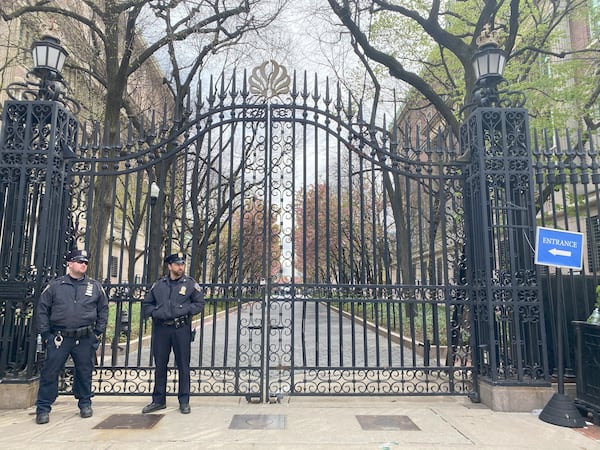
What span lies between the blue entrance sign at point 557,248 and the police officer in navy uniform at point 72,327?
5866 millimetres

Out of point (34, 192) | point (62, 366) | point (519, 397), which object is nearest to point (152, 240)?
point (34, 192)

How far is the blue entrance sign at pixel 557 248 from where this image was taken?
232 inches

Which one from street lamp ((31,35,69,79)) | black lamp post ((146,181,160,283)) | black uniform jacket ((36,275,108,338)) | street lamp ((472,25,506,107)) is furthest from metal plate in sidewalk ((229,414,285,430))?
street lamp ((31,35,69,79))

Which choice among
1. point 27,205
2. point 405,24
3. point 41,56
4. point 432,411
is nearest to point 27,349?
point 27,205

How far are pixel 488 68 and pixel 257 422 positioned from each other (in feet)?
20.4

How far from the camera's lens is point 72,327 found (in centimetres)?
557

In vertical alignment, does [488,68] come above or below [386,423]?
above

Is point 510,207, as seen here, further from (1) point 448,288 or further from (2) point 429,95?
(2) point 429,95

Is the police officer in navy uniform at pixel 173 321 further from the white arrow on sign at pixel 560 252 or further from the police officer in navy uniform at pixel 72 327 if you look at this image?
the white arrow on sign at pixel 560 252

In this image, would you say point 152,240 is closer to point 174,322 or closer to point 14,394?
point 14,394

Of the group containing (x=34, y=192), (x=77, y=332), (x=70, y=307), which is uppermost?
(x=34, y=192)

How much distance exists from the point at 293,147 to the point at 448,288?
3284mm

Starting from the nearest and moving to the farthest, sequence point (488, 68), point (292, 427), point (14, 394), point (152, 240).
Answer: point (292, 427), point (14, 394), point (488, 68), point (152, 240)

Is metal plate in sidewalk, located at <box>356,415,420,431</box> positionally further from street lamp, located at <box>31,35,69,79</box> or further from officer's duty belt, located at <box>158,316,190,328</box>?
street lamp, located at <box>31,35,69,79</box>
